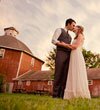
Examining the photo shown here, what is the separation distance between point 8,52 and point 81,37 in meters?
34.5

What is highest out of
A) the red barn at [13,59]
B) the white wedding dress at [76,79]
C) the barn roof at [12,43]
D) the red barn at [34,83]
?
the barn roof at [12,43]

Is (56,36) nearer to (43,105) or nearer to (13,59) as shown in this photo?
(43,105)

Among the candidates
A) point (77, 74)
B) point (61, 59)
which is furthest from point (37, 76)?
point (61, 59)

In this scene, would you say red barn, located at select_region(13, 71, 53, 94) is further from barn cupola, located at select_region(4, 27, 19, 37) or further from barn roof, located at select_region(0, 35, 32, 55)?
barn cupola, located at select_region(4, 27, 19, 37)

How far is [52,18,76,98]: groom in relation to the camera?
7.18 m

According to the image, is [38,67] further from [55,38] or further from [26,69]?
[55,38]

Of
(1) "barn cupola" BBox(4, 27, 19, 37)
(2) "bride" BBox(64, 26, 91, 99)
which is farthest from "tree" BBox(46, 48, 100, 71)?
(2) "bride" BBox(64, 26, 91, 99)

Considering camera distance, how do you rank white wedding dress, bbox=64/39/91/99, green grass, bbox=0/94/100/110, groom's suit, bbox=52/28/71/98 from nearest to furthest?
green grass, bbox=0/94/100/110 → white wedding dress, bbox=64/39/91/99 → groom's suit, bbox=52/28/71/98

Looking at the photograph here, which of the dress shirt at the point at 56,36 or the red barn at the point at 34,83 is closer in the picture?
the dress shirt at the point at 56,36

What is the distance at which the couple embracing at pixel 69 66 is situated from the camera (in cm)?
715

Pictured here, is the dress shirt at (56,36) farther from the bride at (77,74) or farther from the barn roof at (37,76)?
the barn roof at (37,76)

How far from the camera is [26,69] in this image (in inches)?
1690

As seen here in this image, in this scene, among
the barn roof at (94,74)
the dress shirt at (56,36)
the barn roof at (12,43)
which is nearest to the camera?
the dress shirt at (56,36)

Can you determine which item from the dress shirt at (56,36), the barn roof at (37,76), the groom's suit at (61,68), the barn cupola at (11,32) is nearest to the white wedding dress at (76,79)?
the groom's suit at (61,68)
